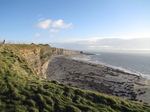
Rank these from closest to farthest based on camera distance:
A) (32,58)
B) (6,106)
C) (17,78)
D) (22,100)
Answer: (6,106) → (22,100) → (17,78) → (32,58)

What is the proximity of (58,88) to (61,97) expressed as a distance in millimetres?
1323

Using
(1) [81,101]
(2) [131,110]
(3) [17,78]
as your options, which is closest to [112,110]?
(2) [131,110]

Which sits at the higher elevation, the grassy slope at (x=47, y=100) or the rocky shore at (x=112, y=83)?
the grassy slope at (x=47, y=100)

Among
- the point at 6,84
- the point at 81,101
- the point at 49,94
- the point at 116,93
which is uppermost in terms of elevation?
the point at 6,84

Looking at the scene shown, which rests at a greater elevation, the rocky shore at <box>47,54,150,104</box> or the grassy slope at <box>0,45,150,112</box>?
the grassy slope at <box>0,45,150,112</box>


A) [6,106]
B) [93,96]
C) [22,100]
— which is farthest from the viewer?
[93,96]

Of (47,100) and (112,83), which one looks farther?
(112,83)

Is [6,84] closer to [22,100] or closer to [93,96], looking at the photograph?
[22,100]

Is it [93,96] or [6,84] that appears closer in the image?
[6,84]

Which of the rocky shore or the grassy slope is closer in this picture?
the grassy slope

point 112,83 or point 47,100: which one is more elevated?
point 47,100

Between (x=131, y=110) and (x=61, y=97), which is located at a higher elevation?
(x=61, y=97)

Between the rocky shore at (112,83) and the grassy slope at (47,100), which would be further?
the rocky shore at (112,83)

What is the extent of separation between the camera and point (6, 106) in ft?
21.9
